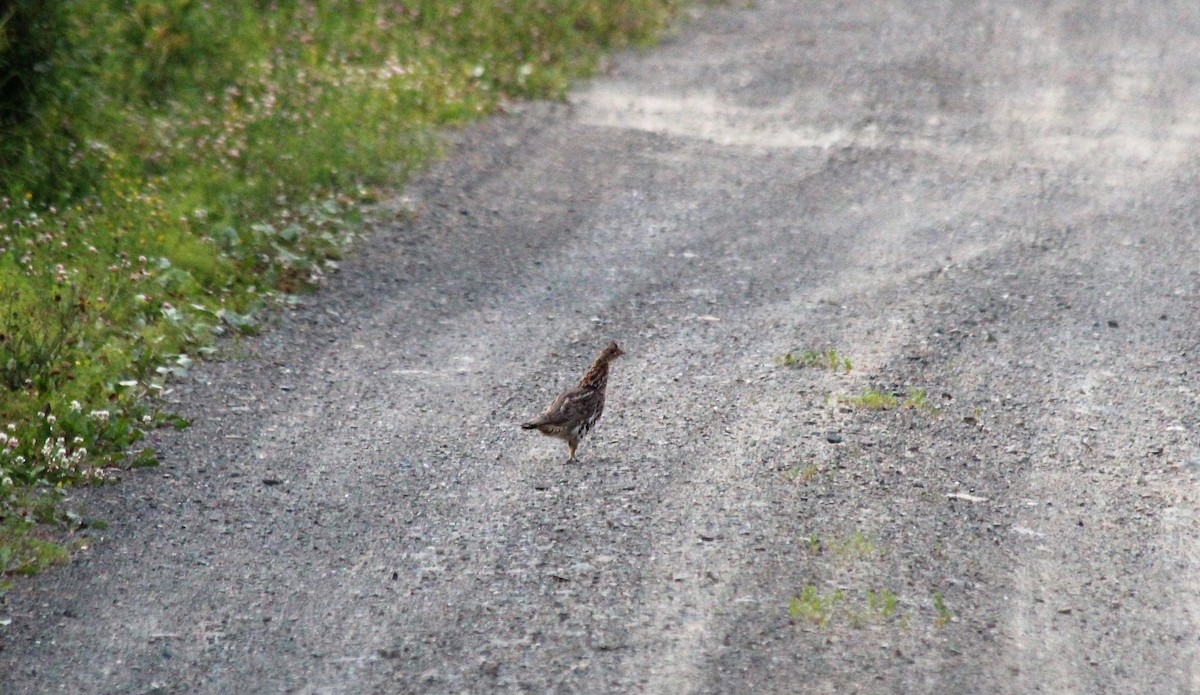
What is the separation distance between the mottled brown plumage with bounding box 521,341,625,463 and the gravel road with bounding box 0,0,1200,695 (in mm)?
207

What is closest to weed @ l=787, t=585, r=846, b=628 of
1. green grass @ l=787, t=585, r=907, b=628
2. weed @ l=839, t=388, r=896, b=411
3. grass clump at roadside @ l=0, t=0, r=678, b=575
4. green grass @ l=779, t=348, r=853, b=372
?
green grass @ l=787, t=585, r=907, b=628

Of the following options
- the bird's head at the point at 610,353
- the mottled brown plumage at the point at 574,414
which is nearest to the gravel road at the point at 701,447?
the mottled brown plumage at the point at 574,414

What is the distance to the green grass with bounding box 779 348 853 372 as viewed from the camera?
938 centimetres

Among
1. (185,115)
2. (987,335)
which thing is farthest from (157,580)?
(185,115)

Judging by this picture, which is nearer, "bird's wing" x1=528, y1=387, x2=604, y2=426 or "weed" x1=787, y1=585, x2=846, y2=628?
"weed" x1=787, y1=585, x2=846, y2=628

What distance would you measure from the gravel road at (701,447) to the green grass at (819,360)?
93 millimetres

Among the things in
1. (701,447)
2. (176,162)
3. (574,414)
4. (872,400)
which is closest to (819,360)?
(872,400)

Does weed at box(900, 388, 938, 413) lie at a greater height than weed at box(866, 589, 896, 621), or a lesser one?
lesser

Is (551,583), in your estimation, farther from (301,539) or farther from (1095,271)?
(1095,271)

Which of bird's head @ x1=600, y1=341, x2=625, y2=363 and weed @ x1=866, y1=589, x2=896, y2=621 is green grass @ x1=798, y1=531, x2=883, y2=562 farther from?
bird's head @ x1=600, y1=341, x2=625, y2=363

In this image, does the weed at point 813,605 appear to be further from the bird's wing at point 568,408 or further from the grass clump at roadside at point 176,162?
the grass clump at roadside at point 176,162

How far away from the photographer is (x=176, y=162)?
12094mm

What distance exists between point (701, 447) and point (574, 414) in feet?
2.63

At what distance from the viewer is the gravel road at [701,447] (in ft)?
20.3
